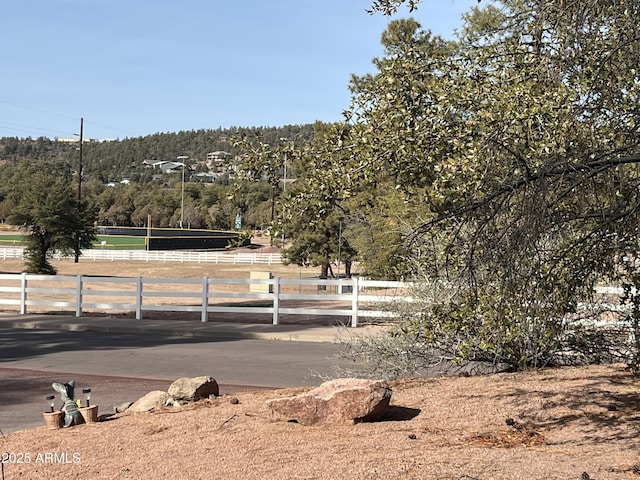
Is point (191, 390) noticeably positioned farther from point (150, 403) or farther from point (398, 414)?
point (398, 414)

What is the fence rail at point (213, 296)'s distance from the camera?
65.9 ft

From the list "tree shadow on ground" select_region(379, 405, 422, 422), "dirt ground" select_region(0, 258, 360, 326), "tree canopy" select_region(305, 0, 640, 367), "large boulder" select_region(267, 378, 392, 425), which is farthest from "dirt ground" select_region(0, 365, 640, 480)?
"dirt ground" select_region(0, 258, 360, 326)

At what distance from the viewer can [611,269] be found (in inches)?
263

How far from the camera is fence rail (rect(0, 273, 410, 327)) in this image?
2008cm

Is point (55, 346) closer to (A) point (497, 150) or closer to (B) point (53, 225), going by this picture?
(A) point (497, 150)

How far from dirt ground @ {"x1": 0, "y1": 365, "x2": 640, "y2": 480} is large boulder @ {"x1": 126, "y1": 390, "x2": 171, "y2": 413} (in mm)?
185

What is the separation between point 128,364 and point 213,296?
764cm

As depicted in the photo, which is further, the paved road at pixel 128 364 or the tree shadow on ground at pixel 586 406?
the paved road at pixel 128 364

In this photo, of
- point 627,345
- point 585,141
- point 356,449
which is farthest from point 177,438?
point 627,345

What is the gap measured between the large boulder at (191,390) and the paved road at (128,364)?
1200mm

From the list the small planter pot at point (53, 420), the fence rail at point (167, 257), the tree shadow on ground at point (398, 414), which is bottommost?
the small planter pot at point (53, 420)

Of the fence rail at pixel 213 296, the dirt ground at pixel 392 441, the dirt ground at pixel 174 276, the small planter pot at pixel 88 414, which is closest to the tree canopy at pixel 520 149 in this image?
the dirt ground at pixel 392 441

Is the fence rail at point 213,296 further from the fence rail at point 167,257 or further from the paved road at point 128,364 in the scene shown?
the fence rail at point 167,257

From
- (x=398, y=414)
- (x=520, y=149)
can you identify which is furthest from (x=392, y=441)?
(x=520, y=149)
